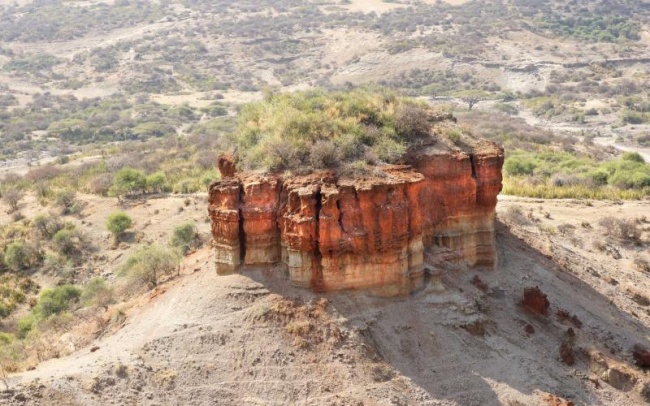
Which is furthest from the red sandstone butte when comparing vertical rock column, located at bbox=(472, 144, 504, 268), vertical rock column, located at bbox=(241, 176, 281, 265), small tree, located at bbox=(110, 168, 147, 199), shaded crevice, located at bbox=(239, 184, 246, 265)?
small tree, located at bbox=(110, 168, 147, 199)

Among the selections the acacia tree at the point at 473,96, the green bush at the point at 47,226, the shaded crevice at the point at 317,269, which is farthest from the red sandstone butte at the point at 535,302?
the acacia tree at the point at 473,96

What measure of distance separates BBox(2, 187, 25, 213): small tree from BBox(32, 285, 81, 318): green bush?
632 inches

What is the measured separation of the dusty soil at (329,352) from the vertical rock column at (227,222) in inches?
18.5

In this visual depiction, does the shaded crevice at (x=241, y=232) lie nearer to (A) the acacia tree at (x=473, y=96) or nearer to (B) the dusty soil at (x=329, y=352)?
(B) the dusty soil at (x=329, y=352)

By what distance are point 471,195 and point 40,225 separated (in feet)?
83.1

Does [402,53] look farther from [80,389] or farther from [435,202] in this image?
[80,389]

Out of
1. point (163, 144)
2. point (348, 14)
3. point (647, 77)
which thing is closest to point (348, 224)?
point (163, 144)

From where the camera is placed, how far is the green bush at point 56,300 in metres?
23.1

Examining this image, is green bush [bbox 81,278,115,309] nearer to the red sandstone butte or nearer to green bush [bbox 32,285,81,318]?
green bush [bbox 32,285,81,318]

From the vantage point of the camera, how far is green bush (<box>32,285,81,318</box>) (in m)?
23.1

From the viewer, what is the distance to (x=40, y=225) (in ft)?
110

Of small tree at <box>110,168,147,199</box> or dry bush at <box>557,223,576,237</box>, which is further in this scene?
small tree at <box>110,168,147,199</box>

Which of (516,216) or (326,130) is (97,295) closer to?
(326,130)

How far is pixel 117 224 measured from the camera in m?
31.8
